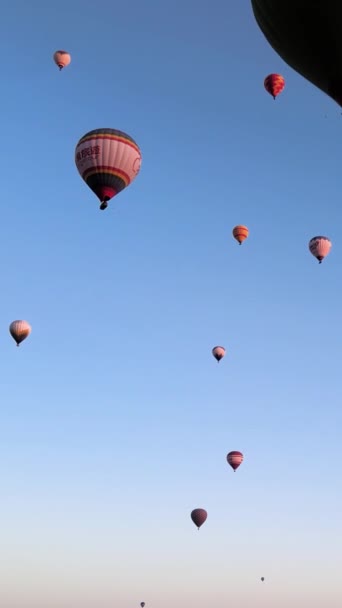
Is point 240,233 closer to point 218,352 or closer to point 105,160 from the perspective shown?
point 218,352

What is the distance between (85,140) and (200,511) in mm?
29866

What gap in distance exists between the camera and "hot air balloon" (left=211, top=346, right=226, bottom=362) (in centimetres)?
5043

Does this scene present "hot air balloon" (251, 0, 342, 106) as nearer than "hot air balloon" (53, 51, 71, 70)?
Yes

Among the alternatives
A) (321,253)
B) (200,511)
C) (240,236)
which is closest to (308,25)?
(321,253)

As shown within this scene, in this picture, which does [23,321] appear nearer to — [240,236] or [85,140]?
[240,236]

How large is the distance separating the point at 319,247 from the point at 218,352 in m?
12.5

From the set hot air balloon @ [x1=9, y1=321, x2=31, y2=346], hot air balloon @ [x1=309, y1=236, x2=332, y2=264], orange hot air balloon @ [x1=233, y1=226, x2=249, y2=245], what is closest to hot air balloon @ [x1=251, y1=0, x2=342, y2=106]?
hot air balloon @ [x1=309, y1=236, x2=332, y2=264]

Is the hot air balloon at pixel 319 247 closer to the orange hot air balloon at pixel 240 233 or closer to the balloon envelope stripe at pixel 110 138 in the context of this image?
the orange hot air balloon at pixel 240 233

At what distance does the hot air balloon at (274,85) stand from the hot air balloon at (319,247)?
8.79 metres

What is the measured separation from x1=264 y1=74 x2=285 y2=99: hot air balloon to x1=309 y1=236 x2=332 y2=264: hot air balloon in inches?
346

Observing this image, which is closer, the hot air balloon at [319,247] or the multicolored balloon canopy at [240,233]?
the hot air balloon at [319,247]

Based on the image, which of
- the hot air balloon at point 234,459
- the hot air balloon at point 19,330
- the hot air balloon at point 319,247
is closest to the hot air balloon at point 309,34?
the hot air balloon at point 319,247

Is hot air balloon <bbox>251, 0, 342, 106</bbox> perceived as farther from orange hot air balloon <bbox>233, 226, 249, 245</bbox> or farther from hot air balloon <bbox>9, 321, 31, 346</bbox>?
hot air balloon <bbox>9, 321, 31, 346</bbox>

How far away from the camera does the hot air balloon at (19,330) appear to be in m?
45.8
